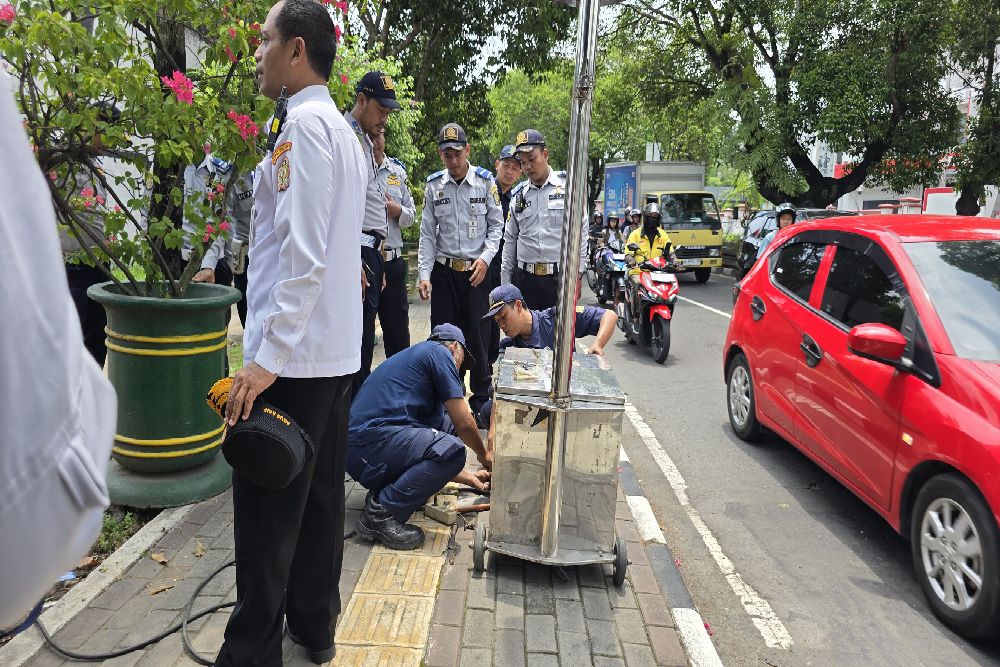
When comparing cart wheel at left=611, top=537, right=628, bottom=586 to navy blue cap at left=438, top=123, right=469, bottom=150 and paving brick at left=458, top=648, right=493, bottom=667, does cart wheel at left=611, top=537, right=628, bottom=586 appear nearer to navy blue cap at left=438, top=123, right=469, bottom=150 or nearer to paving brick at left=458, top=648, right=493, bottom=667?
paving brick at left=458, top=648, right=493, bottom=667

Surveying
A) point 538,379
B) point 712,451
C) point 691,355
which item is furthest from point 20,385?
point 691,355

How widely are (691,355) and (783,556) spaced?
225 inches

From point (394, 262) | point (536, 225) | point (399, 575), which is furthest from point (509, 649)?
point (536, 225)

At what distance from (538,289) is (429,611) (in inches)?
136

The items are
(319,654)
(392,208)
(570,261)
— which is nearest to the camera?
(319,654)

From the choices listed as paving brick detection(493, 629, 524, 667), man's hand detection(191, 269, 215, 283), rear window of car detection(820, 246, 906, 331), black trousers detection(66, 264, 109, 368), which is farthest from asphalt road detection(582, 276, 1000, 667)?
black trousers detection(66, 264, 109, 368)

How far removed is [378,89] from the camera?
13.4ft

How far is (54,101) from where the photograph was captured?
3.83 m

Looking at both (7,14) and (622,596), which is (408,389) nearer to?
(622,596)

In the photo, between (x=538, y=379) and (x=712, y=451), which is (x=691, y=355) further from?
(x=538, y=379)

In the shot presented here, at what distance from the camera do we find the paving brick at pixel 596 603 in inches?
127

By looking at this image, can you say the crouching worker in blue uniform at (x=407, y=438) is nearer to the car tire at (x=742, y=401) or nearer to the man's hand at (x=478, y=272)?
the man's hand at (x=478, y=272)

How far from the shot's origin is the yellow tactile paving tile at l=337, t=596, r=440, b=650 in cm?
296

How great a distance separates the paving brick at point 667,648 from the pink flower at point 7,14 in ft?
12.0
